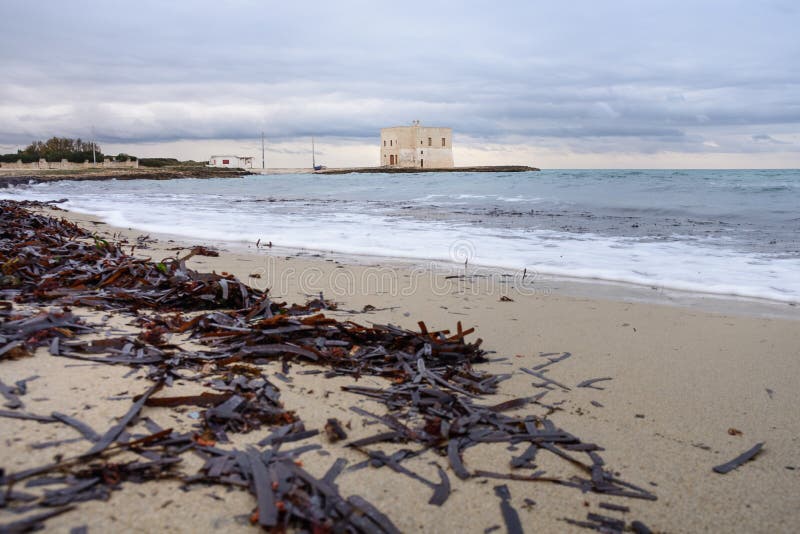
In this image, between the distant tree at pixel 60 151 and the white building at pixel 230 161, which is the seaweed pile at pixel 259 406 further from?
the white building at pixel 230 161

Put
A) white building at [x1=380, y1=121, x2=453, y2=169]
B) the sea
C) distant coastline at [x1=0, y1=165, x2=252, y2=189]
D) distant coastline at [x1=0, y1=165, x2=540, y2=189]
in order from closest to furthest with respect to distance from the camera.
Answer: the sea → distant coastline at [x1=0, y1=165, x2=252, y2=189] → distant coastline at [x1=0, y1=165, x2=540, y2=189] → white building at [x1=380, y1=121, x2=453, y2=169]

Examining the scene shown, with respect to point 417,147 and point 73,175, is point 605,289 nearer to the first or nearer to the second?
point 73,175

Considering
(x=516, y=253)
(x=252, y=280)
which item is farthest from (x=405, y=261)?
(x=252, y=280)

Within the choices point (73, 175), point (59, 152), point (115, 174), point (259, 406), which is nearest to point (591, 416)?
point (259, 406)

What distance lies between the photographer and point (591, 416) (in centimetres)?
228

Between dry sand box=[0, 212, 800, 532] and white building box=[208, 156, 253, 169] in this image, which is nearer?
dry sand box=[0, 212, 800, 532]

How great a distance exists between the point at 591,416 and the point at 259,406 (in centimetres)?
133

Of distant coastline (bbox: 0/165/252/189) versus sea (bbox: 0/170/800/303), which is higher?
distant coastline (bbox: 0/165/252/189)

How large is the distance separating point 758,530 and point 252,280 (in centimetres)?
409

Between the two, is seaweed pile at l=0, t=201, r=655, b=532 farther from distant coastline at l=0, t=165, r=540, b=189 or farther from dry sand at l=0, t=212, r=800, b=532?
distant coastline at l=0, t=165, r=540, b=189

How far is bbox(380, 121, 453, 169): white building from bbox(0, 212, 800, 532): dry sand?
220 ft

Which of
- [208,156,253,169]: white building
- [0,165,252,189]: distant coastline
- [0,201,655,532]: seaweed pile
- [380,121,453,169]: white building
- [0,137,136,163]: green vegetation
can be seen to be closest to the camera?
[0,201,655,532]: seaweed pile

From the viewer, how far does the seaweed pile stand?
59.9 inches

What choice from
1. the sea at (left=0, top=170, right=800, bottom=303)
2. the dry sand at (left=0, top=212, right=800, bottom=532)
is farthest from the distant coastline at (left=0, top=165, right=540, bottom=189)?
the dry sand at (left=0, top=212, right=800, bottom=532)
